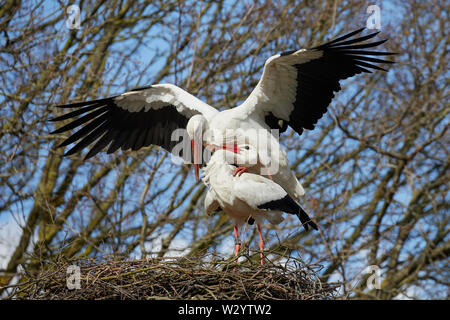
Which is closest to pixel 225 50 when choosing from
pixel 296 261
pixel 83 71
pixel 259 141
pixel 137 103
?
pixel 83 71

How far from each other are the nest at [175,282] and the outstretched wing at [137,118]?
8.73 ft

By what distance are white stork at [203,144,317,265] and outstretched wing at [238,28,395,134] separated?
1107mm

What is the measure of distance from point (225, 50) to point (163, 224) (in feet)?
11.8

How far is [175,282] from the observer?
583 cm

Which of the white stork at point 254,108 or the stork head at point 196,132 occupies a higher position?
the white stork at point 254,108

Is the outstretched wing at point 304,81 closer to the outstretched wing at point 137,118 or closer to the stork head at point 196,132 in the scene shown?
the stork head at point 196,132

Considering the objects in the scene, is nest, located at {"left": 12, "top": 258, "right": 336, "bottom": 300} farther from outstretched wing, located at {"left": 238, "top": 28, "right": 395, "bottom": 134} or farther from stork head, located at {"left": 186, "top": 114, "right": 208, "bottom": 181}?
outstretched wing, located at {"left": 238, "top": 28, "right": 395, "bottom": 134}

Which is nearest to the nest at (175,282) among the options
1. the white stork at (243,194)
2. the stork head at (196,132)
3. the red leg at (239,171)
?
the white stork at (243,194)

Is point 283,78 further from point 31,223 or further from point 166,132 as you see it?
point 31,223

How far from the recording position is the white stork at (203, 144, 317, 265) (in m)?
6.81

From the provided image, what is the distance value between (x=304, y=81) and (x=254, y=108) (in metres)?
0.70

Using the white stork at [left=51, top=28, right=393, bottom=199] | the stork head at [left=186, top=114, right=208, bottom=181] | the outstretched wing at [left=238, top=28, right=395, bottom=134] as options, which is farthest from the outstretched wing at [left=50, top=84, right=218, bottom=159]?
the outstretched wing at [left=238, top=28, right=395, bottom=134]

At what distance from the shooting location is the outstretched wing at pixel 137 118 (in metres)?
8.45

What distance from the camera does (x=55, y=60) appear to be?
10852 mm
